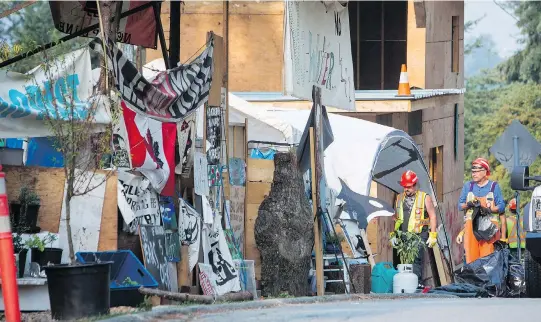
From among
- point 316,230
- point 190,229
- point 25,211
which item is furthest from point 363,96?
point 25,211

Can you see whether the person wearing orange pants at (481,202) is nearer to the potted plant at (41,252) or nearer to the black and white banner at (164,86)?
the black and white banner at (164,86)

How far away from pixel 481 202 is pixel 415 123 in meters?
10.7

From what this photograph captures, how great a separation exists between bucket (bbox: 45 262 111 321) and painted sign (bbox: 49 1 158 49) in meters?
4.64

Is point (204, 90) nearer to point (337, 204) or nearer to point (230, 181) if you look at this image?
point (230, 181)

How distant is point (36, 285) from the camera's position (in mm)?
11961

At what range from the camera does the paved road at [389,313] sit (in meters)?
11.2

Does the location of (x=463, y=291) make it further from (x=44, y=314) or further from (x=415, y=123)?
(x=415, y=123)

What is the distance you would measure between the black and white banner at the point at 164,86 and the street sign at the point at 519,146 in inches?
305

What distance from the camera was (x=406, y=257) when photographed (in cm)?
1762

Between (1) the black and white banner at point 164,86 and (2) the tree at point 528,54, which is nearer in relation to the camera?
(1) the black and white banner at point 164,86

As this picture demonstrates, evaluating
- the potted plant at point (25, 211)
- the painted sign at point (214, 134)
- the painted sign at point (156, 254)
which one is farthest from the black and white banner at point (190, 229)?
the potted plant at point (25, 211)

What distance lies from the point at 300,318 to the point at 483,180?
7.28 meters

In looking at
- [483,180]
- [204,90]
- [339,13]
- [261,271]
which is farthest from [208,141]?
[483,180]

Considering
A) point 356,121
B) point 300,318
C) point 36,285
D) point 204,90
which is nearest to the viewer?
point 300,318
